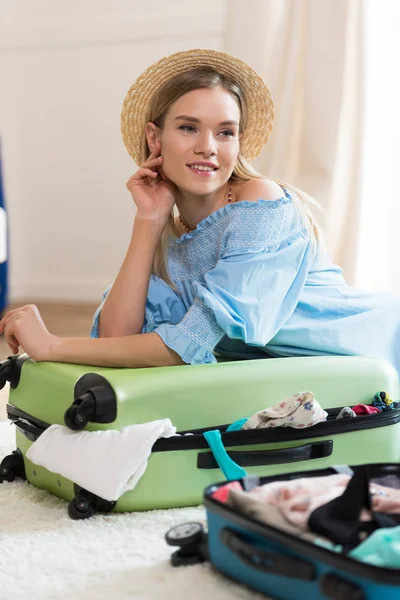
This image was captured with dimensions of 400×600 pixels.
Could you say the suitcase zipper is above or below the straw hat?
below

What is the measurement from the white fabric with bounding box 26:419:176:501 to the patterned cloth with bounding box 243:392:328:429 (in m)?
0.15

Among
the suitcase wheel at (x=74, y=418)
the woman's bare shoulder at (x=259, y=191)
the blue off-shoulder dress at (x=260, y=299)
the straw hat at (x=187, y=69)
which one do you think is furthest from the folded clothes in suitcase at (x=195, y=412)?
the straw hat at (x=187, y=69)

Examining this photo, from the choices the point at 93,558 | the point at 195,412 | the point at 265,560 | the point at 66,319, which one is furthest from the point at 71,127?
the point at 265,560

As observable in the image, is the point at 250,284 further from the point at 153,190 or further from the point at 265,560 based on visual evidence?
the point at 265,560

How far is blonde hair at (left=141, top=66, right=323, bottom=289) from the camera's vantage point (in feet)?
5.70

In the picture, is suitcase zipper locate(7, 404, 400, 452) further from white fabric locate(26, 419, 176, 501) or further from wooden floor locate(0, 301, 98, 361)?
wooden floor locate(0, 301, 98, 361)

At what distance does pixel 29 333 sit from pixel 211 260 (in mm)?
415

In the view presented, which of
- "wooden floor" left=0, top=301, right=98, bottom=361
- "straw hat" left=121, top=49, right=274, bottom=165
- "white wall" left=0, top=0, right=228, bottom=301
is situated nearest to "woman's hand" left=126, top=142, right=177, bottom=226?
"straw hat" left=121, top=49, right=274, bottom=165

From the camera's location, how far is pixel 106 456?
4.22ft

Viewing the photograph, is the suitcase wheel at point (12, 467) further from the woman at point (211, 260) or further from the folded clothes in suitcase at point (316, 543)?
the folded clothes in suitcase at point (316, 543)

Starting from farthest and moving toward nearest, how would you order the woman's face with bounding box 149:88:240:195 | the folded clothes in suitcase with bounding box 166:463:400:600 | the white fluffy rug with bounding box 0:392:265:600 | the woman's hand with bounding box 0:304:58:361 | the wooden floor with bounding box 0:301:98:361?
the wooden floor with bounding box 0:301:98:361 < the woman's face with bounding box 149:88:240:195 < the woman's hand with bounding box 0:304:58:361 < the white fluffy rug with bounding box 0:392:265:600 < the folded clothes in suitcase with bounding box 166:463:400:600

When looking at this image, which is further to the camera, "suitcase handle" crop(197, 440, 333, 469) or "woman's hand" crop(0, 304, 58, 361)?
"woman's hand" crop(0, 304, 58, 361)

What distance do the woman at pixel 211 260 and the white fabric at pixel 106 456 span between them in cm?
22

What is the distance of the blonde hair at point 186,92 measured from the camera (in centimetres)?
174
